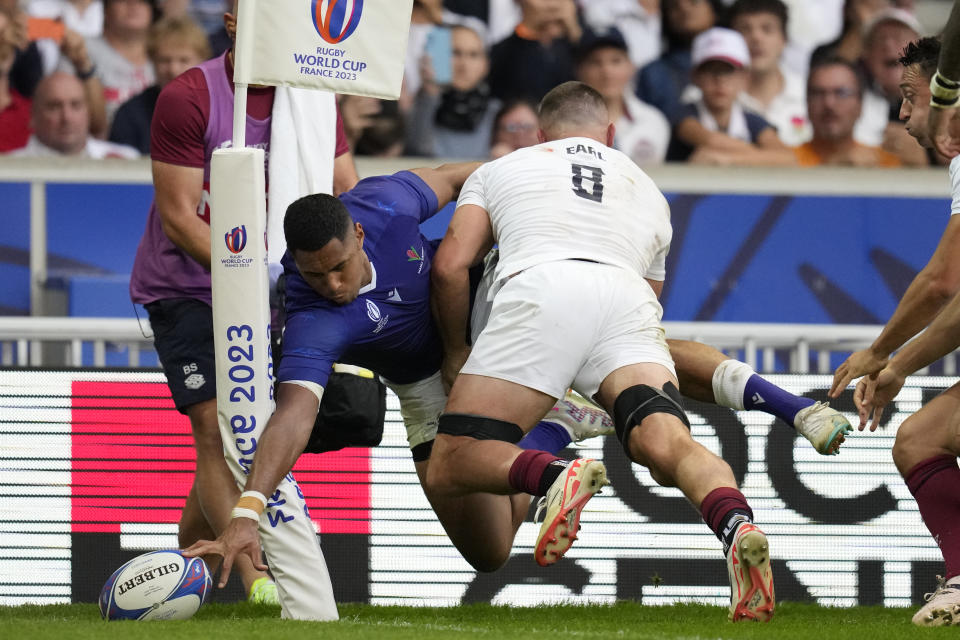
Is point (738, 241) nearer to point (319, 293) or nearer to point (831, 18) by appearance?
point (831, 18)

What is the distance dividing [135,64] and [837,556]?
616 cm

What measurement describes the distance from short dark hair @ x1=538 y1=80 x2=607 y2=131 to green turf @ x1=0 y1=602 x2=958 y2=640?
6.71ft

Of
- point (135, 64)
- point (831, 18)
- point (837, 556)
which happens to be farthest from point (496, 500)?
point (831, 18)

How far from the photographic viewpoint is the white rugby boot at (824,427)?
466 centimetres

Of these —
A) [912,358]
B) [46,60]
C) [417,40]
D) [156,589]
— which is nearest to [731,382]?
[912,358]

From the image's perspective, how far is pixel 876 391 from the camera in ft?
16.7

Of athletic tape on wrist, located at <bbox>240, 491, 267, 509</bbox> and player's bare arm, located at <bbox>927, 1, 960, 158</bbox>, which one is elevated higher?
player's bare arm, located at <bbox>927, 1, 960, 158</bbox>

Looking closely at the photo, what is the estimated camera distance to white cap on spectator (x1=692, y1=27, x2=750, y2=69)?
10.0m

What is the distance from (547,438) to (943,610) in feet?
5.81

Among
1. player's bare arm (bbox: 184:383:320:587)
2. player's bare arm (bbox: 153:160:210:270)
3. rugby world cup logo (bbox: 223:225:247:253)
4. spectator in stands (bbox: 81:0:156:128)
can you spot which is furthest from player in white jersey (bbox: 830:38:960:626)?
spectator in stands (bbox: 81:0:156:128)

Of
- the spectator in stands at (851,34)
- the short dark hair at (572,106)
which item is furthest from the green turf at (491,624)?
the spectator in stands at (851,34)

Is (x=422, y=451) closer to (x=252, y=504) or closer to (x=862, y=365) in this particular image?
(x=252, y=504)

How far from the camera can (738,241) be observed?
31.3 ft

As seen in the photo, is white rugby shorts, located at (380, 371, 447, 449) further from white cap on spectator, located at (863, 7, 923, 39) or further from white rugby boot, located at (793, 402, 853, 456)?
white cap on spectator, located at (863, 7, 923, 39)
